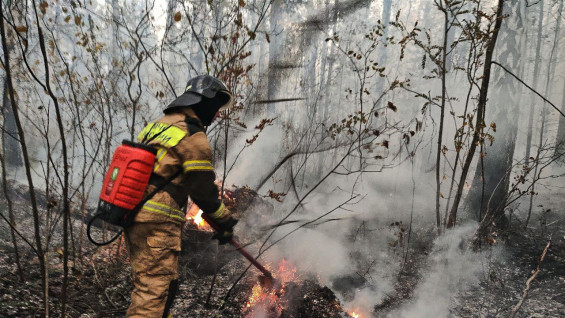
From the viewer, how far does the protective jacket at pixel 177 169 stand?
2.59 meters

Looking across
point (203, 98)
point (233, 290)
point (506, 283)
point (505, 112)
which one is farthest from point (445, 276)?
point (203, 98)

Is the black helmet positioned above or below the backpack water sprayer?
above

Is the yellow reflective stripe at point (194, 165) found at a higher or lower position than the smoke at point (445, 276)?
higher

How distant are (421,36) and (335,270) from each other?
2626 centimetres

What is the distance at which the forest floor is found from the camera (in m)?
3.48

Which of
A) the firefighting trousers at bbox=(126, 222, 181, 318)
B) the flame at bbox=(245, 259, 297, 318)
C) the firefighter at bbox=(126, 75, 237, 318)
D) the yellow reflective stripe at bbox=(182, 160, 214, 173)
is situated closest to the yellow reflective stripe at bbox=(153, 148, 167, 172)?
the firefighter at bbox=(126, 75, 237, 318)

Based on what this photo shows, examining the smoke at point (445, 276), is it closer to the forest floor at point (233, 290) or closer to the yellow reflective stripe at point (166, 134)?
the forest floor at point (233, 290)

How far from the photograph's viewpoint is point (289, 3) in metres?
10.7

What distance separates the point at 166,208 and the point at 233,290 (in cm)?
214

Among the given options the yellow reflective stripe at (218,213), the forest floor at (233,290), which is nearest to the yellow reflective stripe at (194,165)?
the yellow reflective stripe at (218,213)

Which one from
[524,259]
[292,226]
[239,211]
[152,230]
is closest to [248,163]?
[292,226]

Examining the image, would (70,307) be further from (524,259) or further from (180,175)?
(524,259)

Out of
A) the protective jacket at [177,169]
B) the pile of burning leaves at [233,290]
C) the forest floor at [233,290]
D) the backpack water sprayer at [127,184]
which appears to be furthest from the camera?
the pile of burning leaves at [233,290]

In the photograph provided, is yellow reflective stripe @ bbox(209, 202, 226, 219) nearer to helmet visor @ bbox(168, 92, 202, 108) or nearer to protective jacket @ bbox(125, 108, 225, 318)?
protective jacket @ bbox(125, 108, 225, 318)
